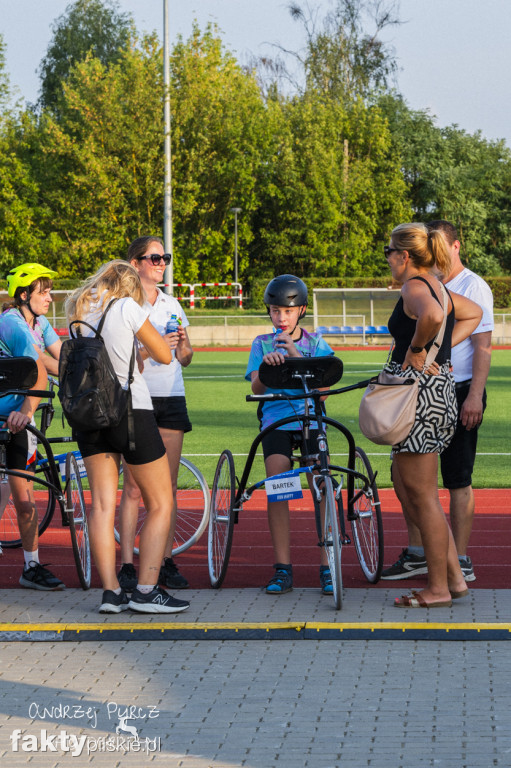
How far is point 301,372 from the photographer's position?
575 centimetres

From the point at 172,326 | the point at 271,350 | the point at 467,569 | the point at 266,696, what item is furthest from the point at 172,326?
the point at 266,696

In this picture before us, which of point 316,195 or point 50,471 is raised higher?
point 316,195

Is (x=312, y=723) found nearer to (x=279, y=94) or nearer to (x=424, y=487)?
(x=424, y=487)

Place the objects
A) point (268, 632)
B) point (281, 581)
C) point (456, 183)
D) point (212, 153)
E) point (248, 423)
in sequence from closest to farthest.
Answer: point (268, 632) < point (281, 581) < point (248, 423) < point (212, 153) < point (456, 183)

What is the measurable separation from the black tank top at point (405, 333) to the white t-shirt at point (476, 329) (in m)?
0.62

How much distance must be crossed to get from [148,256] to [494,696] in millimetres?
3109

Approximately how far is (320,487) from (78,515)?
5.19 ft

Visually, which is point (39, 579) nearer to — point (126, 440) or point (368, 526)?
point (126, 440)

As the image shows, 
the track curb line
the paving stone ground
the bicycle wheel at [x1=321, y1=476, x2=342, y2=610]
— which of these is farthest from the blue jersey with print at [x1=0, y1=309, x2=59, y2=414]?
the bicycle wheel at [x1=321, y1=476, x2=342, y2=610]

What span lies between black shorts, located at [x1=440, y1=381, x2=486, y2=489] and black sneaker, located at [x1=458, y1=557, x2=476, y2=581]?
0.44 metres

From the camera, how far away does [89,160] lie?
151ft

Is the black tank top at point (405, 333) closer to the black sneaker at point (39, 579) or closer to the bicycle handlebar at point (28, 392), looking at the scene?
the bicycle handlebar at point (28, 392)

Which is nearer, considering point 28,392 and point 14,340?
point 28,392

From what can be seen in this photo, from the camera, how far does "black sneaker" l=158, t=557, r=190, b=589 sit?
20.4 feet
